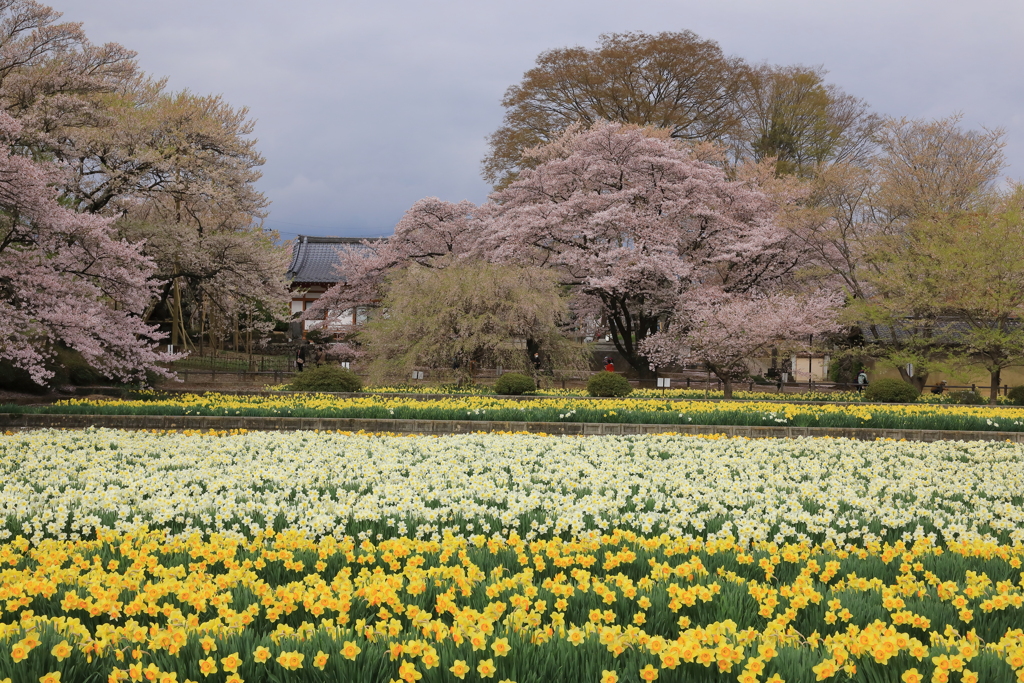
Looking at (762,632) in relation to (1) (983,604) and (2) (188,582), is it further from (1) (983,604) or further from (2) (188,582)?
(2) (188,582)

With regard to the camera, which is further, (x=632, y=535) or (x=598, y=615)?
(x=632, y=535)

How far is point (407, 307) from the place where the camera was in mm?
21906

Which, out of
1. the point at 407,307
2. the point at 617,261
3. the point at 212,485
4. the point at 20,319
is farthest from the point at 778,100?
the point at 212,485

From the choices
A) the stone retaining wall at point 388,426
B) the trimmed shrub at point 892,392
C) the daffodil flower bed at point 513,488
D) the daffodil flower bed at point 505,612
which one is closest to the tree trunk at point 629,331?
the trimmed shrub at point 892,392

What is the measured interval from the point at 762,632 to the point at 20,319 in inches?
647

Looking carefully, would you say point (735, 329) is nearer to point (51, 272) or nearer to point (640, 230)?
point (640, 230)

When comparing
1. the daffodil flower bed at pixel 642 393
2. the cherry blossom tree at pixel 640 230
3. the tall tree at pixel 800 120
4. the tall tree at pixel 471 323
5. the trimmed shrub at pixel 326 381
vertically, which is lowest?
the daffodil flower bed at pixel 642 393

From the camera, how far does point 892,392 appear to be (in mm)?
20062

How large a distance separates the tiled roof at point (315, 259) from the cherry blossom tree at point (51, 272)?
26.0 m

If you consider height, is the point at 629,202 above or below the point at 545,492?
above

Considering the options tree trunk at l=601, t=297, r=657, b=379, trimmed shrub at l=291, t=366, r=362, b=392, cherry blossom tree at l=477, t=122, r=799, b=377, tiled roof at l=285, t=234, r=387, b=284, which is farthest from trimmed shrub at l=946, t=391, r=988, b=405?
tiled roof at l=285, t=234, r=387, b=284

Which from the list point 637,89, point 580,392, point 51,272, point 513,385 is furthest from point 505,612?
point 637,89

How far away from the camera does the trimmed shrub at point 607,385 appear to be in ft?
64.4

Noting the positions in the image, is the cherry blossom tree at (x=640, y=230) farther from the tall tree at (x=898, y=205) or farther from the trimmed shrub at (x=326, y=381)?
the trimmed shrub at (x=326, y=381)
